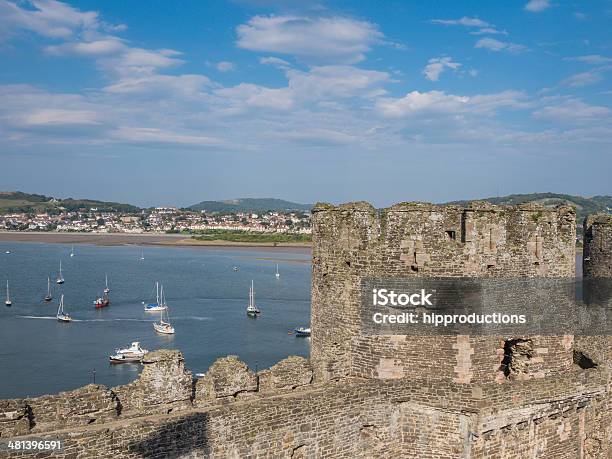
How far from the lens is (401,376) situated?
1009cm

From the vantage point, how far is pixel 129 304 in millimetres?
64500

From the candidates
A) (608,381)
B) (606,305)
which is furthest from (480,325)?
(606,305)

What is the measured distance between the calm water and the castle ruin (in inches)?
1084

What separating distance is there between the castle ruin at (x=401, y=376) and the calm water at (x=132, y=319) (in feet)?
90.3

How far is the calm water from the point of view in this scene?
38375 mm

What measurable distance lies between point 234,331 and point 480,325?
1586 inches

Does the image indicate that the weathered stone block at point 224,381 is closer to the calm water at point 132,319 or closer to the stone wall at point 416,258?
the stone wall at point 416,258

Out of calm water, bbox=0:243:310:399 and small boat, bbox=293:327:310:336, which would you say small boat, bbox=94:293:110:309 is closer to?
calm water, bbox=0:243:310:399

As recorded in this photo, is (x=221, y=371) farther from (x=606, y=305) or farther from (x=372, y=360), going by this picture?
(x=606, y=305)

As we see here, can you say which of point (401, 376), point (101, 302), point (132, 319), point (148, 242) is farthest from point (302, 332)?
point (148, 242)

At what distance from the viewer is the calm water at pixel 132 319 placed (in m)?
38.4

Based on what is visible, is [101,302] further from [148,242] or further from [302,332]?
[148,242]

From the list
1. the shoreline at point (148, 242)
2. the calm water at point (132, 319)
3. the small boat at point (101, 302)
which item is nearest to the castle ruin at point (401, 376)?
the calm water at point (132, 319)

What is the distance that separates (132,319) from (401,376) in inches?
1948
